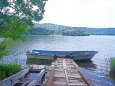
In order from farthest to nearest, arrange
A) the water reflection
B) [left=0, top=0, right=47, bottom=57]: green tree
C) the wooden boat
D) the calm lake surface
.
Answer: the wooden boat, the water reflection, the calm lake surface, [left=0, top=0, right=47, bottom=57]: green tree

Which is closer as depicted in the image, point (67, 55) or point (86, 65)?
point (86, 65)

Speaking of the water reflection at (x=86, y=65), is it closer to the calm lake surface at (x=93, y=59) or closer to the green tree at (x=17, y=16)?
the calm lake surface at (x=93, y=59)

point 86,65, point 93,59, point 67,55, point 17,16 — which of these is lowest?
point 86,65

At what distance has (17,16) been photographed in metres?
6.82

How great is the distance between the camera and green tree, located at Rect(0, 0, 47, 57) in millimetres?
5473

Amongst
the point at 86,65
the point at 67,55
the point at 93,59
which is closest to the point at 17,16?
the point at 67,55

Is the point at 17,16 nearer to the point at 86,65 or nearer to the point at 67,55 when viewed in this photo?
the point at 67,55

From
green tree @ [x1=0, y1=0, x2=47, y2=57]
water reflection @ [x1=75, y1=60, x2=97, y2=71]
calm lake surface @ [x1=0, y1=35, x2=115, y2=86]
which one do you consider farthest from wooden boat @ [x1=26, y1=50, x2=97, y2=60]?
green tree @ [x1=0, y1=0, x2=47, y2=57]

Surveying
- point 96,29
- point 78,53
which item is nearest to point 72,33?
point 96,29

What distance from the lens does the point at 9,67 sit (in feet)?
32.4

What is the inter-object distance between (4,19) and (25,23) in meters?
1.22

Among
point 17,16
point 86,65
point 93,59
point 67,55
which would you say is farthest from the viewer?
point 93,59

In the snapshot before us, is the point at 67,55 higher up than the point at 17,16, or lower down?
lower down

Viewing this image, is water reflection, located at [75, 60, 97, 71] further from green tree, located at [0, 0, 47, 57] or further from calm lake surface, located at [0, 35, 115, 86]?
green tree, located at [0, 0, 47, 57]
